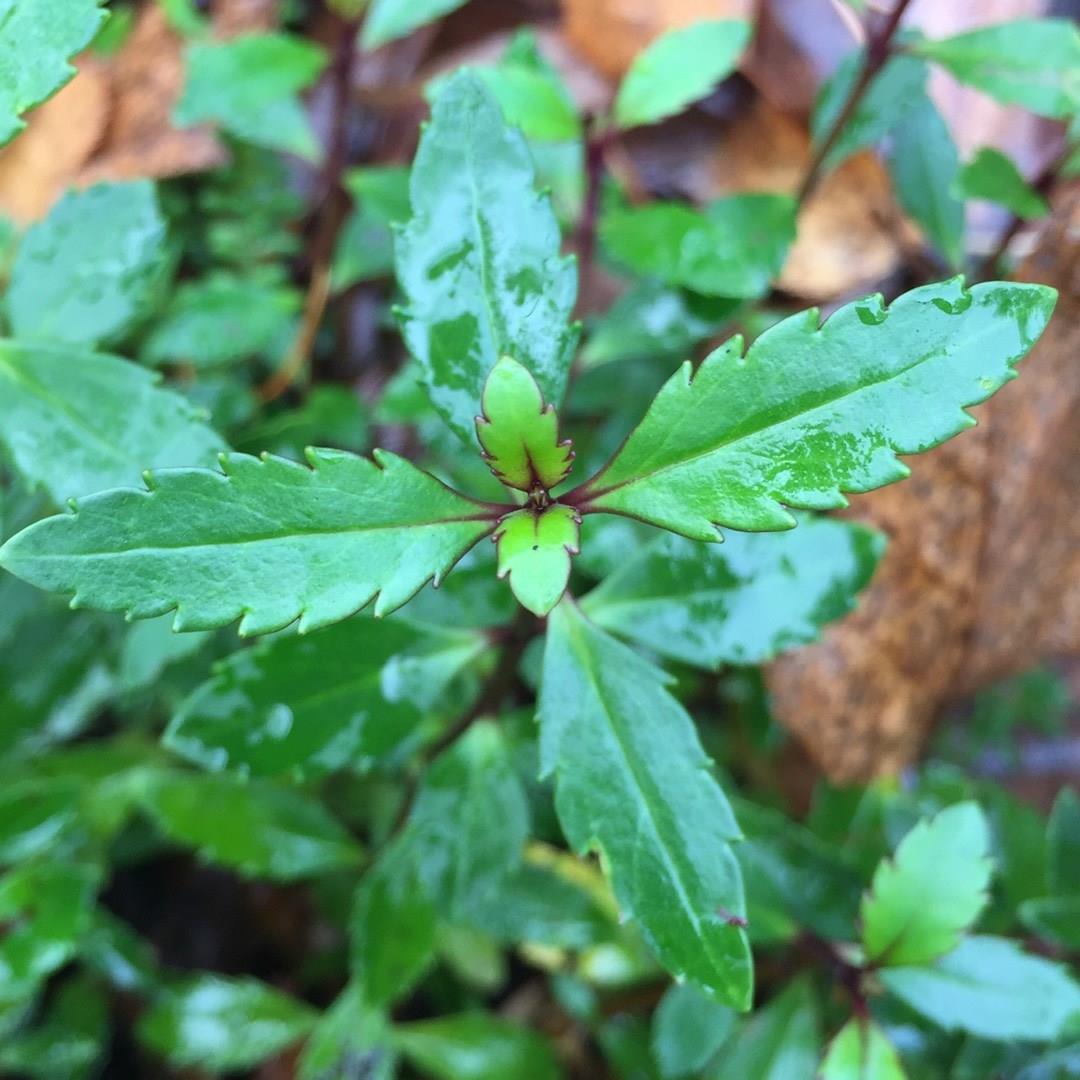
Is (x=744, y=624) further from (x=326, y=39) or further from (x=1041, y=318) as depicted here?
(x=326, y=39)

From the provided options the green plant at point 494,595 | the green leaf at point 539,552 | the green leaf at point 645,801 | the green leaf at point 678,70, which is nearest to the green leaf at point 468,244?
the green plant at point 494,595

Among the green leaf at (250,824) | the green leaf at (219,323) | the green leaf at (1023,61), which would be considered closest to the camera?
the green leaf at (1023,61)

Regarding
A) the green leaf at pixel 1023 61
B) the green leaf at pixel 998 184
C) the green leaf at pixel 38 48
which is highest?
the green leaf at pixel 38 48

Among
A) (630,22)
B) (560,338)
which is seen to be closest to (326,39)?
(630,22)

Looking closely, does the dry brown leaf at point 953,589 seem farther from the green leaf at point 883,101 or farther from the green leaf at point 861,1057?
the green leaf at point 861,1057

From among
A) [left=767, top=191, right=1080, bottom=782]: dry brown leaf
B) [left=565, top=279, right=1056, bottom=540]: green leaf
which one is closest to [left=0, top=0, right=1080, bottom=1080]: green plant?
[left=565, top=279, right=1056, bottom=540]: green leaf

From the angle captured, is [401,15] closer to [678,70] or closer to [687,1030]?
[678,70]
